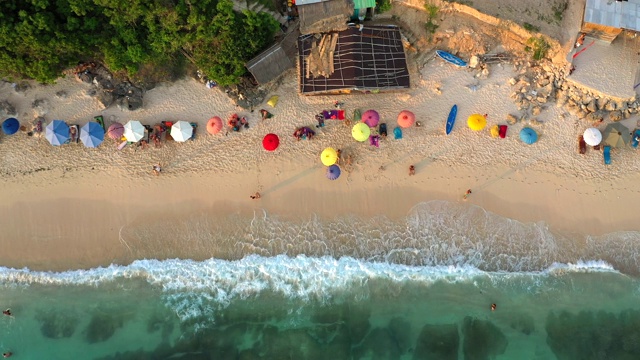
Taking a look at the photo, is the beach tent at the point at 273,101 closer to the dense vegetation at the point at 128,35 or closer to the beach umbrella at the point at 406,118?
the dense vegetation at the point at 128,35

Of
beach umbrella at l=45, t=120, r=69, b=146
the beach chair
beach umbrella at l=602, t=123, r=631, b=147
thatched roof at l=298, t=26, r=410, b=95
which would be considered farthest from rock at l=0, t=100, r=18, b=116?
beach umbrella at l=602, t=123, r=631, b=147

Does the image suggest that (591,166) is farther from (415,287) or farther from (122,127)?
(122,127)

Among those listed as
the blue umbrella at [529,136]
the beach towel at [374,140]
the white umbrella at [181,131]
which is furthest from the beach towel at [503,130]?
the white umbrella at [181,131]

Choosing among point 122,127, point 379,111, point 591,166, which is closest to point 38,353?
point 122,127

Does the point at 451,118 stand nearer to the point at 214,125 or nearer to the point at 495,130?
the point at 495,130

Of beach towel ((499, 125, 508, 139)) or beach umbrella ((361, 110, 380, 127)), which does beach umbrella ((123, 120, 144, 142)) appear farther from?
beach towel ((499, 125, 508, 139))

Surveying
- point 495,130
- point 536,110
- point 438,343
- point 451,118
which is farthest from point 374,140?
point 438,343

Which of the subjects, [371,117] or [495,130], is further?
[495,130]
